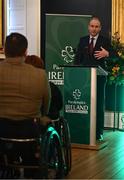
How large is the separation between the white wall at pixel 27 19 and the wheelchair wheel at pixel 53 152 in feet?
14.6

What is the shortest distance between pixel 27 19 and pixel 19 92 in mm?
4832

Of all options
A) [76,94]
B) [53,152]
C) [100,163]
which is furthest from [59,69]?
[53,152]

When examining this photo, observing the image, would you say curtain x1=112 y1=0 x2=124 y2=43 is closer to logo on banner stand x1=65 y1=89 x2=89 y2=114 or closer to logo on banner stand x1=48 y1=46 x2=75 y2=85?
logo on banner stand x1=48 y1=46 x2=75 y2=85

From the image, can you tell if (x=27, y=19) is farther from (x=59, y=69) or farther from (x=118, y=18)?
(x=118, y=18)

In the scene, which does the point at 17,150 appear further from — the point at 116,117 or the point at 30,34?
the point at 30,34

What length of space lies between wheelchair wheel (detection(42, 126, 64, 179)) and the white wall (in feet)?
14.6

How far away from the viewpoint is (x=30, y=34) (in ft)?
24.7

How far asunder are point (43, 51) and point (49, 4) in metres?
0.88

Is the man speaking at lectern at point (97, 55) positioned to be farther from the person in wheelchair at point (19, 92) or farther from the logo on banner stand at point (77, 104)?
the person in wheelchair at point (19, 92)

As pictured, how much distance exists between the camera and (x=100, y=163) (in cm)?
445

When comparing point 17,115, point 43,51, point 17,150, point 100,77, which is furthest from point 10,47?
point 43,51

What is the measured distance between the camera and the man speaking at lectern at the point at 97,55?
18.0 feet

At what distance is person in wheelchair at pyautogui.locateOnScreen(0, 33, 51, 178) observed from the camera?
2.81 metres

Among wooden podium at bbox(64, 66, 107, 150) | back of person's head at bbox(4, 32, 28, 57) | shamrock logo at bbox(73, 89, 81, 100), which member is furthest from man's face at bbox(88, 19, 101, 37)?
back of person's head at bbox(4, 32, 28, 57)
